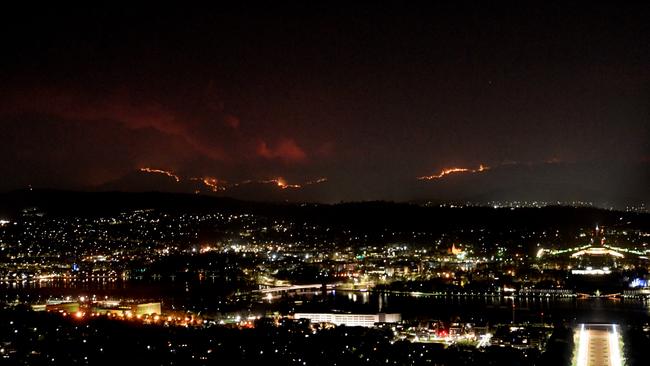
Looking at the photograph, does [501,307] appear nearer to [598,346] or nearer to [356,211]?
[598,346]

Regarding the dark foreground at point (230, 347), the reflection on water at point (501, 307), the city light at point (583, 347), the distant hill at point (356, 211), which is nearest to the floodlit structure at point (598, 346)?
the city light at point (583, 347)

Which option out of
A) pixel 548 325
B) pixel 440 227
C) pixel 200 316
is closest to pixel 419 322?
pixel 548 325

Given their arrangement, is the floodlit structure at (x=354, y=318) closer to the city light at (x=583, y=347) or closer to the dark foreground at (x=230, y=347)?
the dark foreground at (x=230, y=347)

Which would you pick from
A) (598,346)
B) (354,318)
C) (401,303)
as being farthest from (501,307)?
(598,346)

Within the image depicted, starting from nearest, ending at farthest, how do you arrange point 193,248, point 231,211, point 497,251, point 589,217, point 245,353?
point 245,353 < point 497,251 < point 193,248 < point 589,217 < point 231,211

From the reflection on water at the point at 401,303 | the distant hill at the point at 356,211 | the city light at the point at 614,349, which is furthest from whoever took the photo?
the distant hill at the point at 356,211

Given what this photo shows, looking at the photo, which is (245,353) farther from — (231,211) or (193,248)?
(231,211)

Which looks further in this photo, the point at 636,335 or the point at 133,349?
the point at 636,335

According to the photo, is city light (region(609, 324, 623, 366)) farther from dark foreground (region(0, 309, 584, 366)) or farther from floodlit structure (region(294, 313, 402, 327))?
floodlit structure (region(294, 313, 402, 327))
